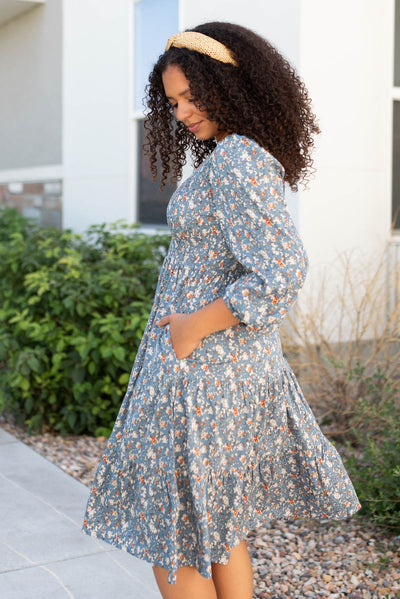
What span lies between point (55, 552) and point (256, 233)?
2.02 m

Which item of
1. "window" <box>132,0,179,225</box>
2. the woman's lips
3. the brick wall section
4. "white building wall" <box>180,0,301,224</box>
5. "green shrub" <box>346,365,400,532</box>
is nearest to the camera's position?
the woman's lips

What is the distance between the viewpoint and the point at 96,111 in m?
7.60

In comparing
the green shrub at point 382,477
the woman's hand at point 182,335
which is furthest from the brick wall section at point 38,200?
the woman's hand at point 182,335

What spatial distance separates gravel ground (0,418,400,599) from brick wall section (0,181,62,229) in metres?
5.55

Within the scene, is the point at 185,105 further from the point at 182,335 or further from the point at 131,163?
the point at 131,163

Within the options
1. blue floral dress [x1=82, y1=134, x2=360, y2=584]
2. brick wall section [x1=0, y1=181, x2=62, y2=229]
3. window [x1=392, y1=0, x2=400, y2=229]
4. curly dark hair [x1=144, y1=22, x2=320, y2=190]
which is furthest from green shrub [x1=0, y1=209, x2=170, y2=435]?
brick wall section [x1=0, y1=181, x2=62, y2=229]

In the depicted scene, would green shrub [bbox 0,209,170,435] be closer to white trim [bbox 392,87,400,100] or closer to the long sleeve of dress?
white trim [bbox 392,87,400,100]

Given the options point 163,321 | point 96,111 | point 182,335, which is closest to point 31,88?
point 96,111

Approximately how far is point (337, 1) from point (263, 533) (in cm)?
347

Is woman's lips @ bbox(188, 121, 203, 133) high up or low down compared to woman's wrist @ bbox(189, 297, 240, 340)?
up

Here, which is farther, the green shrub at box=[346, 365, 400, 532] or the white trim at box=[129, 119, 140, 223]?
the white trim at box=[129, 119, 140, 223]

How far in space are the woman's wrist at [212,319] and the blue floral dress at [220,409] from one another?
30mm

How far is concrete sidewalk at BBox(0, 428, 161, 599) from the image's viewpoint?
9.50 ft

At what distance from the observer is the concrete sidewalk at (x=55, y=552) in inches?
114
